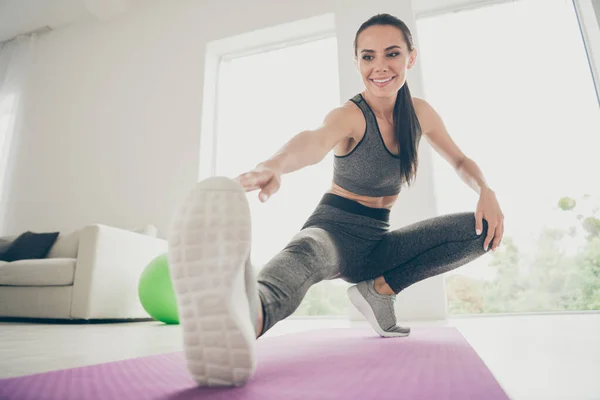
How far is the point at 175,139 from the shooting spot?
3.68 meters

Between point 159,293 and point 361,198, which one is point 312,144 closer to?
point 361,198

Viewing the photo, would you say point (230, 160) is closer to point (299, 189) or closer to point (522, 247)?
point (299, 189)

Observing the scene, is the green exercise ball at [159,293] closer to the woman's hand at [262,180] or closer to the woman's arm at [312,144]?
the woman's arm at [312,144]

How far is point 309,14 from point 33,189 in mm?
3523

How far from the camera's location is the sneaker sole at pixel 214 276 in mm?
539

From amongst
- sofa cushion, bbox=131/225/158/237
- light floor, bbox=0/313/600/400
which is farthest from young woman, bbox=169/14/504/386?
sofa cushion, bbox=131/225/158/237

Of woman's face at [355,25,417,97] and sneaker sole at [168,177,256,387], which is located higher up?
woman's face at [355,25,417,97]

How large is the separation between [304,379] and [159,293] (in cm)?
190

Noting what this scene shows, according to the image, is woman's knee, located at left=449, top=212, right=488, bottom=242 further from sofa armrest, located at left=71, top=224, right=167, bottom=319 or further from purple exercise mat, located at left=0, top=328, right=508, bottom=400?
sofa armrest, located at left=71, top=224, right=167, bottom=319

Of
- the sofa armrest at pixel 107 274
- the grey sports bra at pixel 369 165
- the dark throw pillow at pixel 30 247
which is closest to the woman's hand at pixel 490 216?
the grey sports bra at pixel 369 165

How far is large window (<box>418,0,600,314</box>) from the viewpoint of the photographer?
270cm

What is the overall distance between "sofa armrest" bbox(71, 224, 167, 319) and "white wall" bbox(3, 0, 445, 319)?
64cm

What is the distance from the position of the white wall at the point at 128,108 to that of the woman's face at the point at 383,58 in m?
1.96

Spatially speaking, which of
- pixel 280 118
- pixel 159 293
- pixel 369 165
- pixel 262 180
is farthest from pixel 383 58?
pixel 280 118
